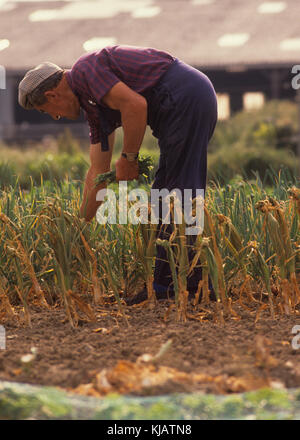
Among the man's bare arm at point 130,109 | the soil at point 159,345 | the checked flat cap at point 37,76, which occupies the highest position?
the checked flat cap at point 37,76

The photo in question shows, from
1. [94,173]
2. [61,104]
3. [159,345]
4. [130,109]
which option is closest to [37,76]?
[61,104]

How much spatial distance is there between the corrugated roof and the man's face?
11167 millimetres

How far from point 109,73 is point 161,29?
14.3 metres

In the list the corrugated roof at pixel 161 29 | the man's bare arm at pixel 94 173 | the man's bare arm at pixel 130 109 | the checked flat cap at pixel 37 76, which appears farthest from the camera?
the corrugated roof at pixel 161 29

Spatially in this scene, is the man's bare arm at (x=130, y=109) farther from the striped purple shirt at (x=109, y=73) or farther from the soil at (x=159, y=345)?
the soil at (x=159, y=345)

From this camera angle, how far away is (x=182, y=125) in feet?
10.0

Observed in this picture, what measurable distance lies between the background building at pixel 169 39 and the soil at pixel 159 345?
11.5 m

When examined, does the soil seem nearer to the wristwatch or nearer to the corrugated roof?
the wristwatch

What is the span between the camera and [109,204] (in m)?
3.38

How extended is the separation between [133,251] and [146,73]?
0.82 metres

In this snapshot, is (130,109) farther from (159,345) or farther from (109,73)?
(159,345)

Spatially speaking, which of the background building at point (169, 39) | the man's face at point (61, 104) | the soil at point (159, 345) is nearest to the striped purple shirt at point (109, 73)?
the man's face at point (61, 104)

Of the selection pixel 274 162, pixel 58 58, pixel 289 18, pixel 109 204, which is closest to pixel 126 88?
pixel 109 204

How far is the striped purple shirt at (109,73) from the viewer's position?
2.88 metres
